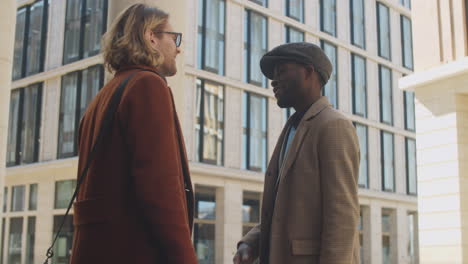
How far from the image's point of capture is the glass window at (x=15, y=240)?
106 feet

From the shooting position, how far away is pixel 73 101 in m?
31.3

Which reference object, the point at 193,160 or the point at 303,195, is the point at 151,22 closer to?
the point at 303,195

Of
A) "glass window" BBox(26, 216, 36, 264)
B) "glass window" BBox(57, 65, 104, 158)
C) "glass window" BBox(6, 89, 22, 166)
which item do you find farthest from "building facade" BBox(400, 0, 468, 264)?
"glass window" BBox(6, 89, 22, 166)

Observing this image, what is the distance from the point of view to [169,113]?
8.25 ft

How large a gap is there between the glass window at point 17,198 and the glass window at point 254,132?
11.2m

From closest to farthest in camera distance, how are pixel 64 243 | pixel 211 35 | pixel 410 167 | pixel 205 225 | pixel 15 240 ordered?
pixel 64 243 < pixel 205 225 < pixel 211 35 < pixel 15 240 < pixel 410 167

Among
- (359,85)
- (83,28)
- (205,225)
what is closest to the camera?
(205,225)

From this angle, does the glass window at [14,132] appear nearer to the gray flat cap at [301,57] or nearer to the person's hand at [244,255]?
the person's hand at [244,255]

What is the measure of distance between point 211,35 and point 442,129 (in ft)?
69.8

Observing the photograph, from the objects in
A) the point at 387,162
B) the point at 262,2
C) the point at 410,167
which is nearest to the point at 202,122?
the point at 262,2

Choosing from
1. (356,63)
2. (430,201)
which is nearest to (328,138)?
(430,201)

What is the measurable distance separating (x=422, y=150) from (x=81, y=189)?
31.6 feet

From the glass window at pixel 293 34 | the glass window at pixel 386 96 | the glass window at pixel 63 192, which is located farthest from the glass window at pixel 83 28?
the glass window at pixel 386 96

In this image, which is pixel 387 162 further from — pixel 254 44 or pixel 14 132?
pixel 14 132
